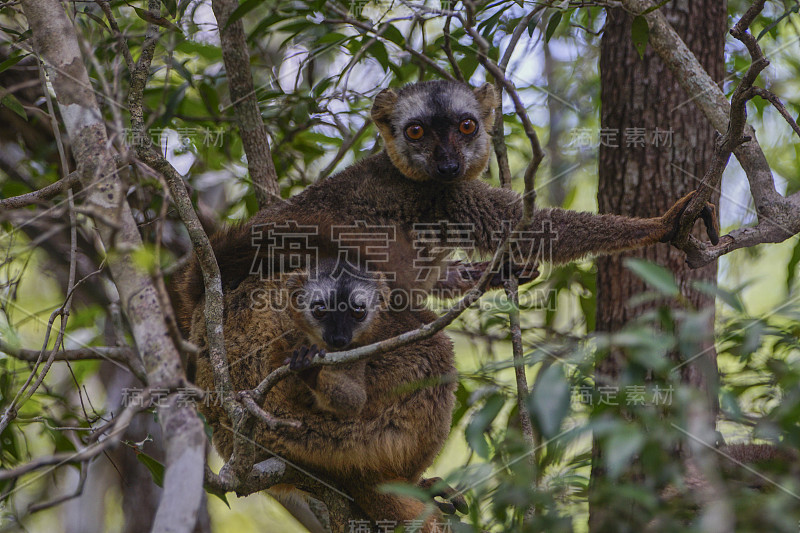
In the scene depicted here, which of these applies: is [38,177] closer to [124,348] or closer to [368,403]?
[124,348]

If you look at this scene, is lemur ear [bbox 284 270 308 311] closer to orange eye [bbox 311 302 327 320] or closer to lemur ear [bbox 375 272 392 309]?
orange eye [bbox 311 302 327 320]

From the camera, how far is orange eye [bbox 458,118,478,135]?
5043 millimetres

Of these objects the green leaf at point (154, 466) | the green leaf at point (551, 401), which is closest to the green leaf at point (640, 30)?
the green leaf at point (551, 401)

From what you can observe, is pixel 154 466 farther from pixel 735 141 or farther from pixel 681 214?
pixel 735 141

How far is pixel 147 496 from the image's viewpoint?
24.5 feet

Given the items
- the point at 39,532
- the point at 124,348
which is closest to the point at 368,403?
the point at 124,348

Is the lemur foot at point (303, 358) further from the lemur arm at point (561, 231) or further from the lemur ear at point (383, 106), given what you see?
the lemur ear at point (383, 106)

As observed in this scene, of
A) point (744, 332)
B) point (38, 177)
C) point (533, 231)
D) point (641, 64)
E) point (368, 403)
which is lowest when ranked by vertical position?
point (368, 403)

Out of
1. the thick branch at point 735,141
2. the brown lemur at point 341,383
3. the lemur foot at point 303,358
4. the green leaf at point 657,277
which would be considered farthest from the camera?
the brown lemur at point 341,383

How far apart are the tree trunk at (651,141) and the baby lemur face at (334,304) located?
2200mm

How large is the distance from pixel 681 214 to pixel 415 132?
1.95 metres

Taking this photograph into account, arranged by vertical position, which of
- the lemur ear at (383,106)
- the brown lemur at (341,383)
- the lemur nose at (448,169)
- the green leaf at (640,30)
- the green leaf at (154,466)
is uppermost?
the green leaf at (640,30)

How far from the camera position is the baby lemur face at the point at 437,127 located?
16.0ft

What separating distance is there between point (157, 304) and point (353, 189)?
2.47 m
